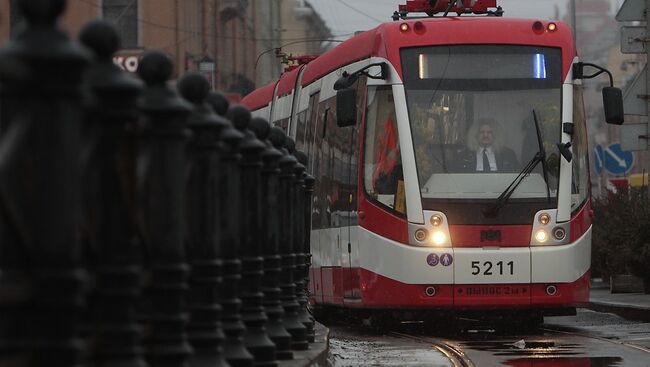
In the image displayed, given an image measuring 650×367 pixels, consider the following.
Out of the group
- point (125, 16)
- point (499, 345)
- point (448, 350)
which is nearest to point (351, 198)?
point (499, 345)

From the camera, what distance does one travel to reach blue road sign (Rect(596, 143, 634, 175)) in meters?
36.0

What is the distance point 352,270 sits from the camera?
1833 cm

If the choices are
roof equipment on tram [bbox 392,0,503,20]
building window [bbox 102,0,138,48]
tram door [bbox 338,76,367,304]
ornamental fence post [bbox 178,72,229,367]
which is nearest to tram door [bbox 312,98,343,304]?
tram door [bbox 338,76,367,304]

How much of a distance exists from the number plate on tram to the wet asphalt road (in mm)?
583

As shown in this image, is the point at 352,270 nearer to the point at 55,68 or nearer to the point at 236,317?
the point at 236,317

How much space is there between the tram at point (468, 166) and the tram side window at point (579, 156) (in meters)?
0.02

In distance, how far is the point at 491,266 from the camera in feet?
55.5

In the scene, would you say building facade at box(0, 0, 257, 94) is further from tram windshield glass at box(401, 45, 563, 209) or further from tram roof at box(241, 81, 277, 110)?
tram windshield glass at box(401, 45, 563, 209)

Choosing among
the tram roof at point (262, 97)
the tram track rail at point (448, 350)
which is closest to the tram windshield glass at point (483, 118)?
the tram track rail at point (448, 350)

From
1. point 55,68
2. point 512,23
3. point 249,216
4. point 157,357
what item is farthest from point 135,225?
point 512,23

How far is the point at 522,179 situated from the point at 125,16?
35317mm

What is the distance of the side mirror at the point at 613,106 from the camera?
17.8 m

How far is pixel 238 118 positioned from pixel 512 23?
9857 mm

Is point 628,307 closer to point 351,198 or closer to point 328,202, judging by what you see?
point 328,202
